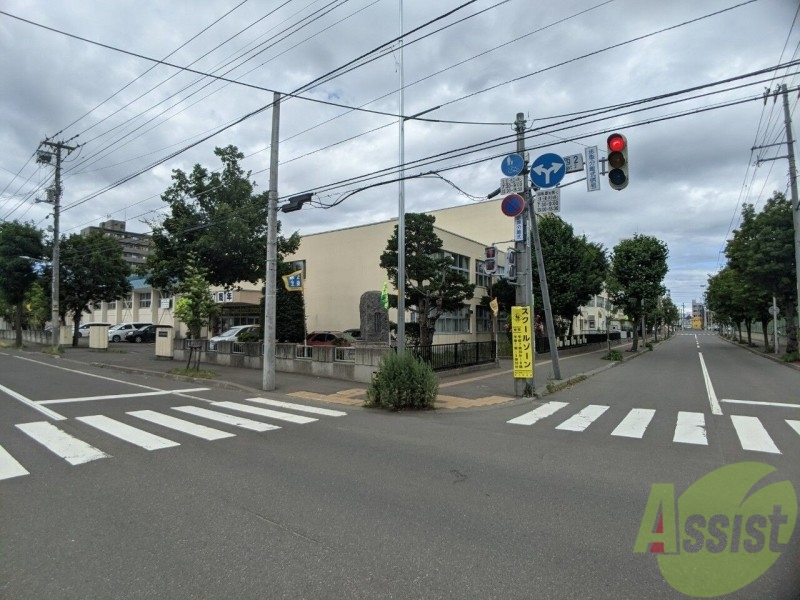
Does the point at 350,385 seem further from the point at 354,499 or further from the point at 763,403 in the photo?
the point at 763,403

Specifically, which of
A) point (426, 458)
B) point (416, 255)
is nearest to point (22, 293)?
point (416, 255)

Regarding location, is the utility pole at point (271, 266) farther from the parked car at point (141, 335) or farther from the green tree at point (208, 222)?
the parked car at point (141, 335)

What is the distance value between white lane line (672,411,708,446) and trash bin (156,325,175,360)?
21.4 m

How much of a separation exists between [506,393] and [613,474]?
7.36 metres

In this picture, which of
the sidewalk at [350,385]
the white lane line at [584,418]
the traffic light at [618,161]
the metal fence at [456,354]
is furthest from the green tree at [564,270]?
the traffic light at [618,161]

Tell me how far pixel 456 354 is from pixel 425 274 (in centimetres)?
528

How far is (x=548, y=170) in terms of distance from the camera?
11570 mm

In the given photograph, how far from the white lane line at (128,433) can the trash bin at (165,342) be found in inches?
565

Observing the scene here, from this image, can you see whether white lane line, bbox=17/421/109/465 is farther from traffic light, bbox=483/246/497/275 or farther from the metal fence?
traffic light, bbox=483/246/497/275

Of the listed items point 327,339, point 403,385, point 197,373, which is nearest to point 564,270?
point 327,339

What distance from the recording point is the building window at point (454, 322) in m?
29.1

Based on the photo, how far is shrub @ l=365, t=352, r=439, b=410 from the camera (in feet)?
34.0

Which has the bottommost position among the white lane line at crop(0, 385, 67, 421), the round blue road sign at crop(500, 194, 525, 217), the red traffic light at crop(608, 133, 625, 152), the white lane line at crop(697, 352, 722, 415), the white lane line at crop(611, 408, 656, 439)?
the white lane line at crop(697, 352, 722, 415)

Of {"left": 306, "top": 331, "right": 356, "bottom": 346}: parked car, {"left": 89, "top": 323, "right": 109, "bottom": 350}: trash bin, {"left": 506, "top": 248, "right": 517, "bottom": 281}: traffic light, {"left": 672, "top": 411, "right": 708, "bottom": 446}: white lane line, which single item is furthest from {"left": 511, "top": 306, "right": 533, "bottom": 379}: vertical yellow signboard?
{"left": 89, "top": 323, "right": 109, "bottom": 350}: trash bin
